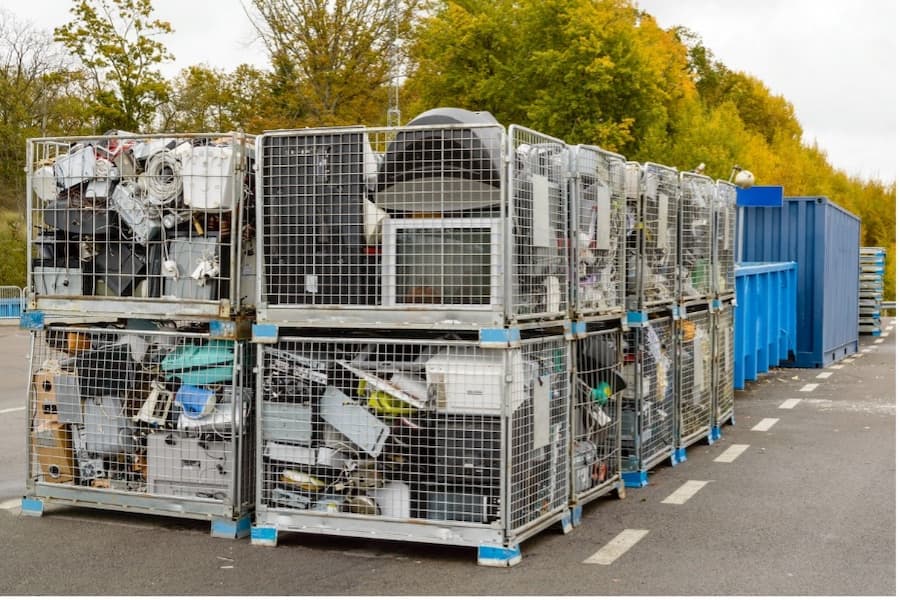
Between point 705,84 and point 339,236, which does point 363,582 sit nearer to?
point 339,236

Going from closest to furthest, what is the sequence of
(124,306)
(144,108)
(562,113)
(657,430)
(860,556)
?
(860,556) → (124,306) → (657,430) → (144,108) → (562,113)

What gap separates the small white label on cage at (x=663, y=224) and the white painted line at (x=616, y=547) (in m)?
2.92

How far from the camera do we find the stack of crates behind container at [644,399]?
9508mm

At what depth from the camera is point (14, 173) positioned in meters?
43.2

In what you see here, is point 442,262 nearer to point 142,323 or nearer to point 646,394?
point 142,323

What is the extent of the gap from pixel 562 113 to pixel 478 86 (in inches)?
159

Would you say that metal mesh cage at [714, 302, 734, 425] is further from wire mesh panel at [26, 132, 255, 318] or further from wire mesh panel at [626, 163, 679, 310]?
wire mesh panel at [26, 132, 255, 318]

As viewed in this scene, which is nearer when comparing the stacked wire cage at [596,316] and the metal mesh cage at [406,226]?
the metal mesh cage at [406,226]

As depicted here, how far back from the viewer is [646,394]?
9.69 meters

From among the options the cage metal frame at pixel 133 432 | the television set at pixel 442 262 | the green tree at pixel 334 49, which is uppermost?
the green tree at pixel 334 49

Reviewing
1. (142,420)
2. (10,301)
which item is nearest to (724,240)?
(142,420)

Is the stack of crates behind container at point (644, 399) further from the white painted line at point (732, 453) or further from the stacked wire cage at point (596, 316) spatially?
the white painted line at point (732, 453)

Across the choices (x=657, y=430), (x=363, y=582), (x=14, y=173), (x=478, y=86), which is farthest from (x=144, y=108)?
(x=363, y=582)

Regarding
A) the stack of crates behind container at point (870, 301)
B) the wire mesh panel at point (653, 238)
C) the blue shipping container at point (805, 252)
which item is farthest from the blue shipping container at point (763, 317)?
the stack of crates behind container at point (870, 301)
